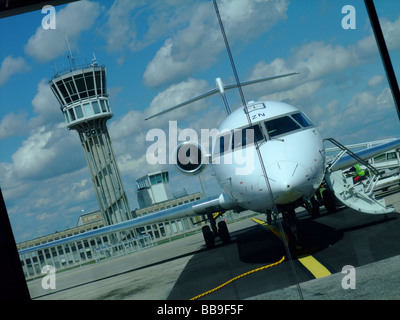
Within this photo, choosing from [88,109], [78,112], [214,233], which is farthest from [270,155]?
[214,233]

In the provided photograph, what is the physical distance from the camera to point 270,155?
25.3 ft

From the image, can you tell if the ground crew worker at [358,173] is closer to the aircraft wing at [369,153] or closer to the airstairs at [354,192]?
the aircraft wing at [369,153]

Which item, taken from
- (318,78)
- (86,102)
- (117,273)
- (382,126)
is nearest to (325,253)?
(382,126)

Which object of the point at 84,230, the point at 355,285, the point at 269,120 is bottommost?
the point at 355,285

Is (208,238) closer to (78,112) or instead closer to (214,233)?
(214,233)

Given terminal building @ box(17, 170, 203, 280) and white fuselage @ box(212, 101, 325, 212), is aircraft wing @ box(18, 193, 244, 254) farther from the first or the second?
white fuselage @ box(212, 101, 325, 212)

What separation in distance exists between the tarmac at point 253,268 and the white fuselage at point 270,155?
1.00 m

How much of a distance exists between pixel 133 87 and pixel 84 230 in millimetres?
2953

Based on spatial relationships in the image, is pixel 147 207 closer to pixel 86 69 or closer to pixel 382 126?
pixel 86 69

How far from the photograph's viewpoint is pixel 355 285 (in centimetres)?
589

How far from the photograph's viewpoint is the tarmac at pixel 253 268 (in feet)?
19.8

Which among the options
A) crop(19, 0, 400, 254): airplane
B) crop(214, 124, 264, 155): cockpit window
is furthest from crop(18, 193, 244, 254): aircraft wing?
crop(214, 124, 264, 155): cockpit window

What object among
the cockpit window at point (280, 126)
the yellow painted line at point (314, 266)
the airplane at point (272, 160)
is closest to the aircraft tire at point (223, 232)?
the airplane at point (272, 160)

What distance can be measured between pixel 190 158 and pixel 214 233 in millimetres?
2970
